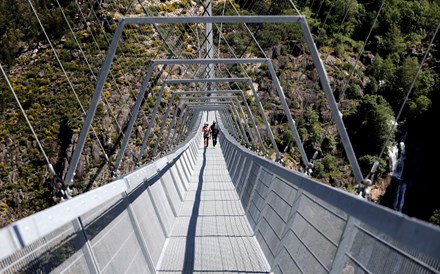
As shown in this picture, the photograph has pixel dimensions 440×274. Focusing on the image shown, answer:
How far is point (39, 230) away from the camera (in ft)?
8.84

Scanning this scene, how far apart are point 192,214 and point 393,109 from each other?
94294 mm

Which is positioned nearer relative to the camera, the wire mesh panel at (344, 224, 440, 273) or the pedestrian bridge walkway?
the wire mesh panel at (344, 224, 440, 273)

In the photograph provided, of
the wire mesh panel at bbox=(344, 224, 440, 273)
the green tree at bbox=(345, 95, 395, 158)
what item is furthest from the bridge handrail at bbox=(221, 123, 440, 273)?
the green tree at bbox=(345, 95, 395, 158)

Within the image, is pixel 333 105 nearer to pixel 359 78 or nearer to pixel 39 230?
pixel 39 230

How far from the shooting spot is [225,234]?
27.1ft

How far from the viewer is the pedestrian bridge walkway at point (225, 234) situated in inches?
102

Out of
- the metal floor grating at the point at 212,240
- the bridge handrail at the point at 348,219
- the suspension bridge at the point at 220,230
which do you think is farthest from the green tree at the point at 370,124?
the bridge handrail at the point at 348,219

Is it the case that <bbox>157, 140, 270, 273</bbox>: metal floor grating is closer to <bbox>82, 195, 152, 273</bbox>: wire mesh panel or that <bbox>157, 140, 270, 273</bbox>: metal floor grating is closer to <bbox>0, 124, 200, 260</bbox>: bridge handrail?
<bbox>82, 195, 152, 273</bbox>: wire mesh panel

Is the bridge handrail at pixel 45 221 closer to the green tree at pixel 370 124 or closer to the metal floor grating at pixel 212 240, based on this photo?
the metal floor grating at pixel 212 240

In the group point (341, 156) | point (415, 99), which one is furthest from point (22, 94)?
point (415, 99)

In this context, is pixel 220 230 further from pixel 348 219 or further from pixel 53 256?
pixel 53 256

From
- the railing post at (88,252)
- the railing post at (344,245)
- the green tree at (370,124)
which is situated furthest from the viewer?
the green tree at (370,124)

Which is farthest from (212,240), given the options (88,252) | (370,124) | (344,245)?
(370,124)

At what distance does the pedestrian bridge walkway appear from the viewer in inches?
102
